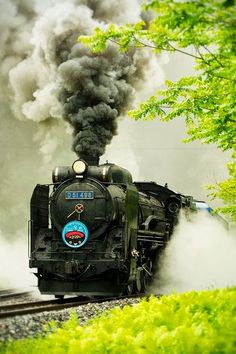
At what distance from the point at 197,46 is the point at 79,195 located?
530cm

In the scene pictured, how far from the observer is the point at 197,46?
6977 mm

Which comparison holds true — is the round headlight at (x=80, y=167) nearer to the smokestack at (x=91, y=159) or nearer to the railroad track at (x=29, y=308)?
the smokestack at (x=91, y=159)

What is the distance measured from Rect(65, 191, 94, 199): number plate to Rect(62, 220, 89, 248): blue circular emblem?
52 cm

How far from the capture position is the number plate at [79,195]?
11.5 metres

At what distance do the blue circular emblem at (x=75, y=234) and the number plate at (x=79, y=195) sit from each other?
0.52 meters

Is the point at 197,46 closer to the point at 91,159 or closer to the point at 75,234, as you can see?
the point at 75,234

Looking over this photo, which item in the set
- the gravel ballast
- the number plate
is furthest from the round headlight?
the gravel ballast

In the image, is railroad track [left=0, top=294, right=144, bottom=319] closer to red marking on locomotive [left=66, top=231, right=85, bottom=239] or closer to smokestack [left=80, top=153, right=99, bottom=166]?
red marking on locomotive [left=66, top=231, right=85, bottom=239]

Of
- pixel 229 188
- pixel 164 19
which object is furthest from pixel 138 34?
pixel 229 188

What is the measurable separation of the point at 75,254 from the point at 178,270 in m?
4.25

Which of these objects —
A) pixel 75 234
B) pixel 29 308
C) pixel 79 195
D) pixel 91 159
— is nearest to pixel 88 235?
pixel 75 234

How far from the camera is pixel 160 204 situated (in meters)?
14.9

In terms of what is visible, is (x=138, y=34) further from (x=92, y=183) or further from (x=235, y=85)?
(x=92, y=183)

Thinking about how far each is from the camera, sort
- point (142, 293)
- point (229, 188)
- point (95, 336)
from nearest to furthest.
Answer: point (95, 336), point (142, 293), point (229, 188)
